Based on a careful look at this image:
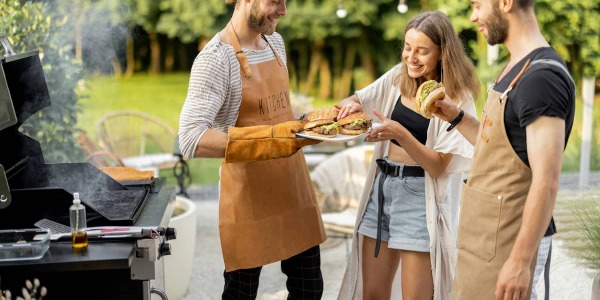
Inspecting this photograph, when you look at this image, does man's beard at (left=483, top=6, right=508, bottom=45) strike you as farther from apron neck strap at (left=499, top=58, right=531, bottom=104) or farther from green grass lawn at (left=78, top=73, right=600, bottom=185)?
green grass lawn at (left=78, top=73, right=600, bottom=185)

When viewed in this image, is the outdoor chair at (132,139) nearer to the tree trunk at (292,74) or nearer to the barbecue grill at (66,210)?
the barbecue grill at (66,210)

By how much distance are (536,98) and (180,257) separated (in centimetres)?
282

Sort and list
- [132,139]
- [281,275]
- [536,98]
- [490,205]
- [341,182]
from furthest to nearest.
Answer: [132,139]
[341,182]
[281,275]
[490,205]
[536,98]

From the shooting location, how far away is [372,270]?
338 cm

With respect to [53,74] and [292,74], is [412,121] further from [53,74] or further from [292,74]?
[292,74]

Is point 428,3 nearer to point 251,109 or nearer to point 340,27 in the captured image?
point 340,27

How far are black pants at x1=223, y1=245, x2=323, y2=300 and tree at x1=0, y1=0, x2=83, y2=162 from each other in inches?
70.3

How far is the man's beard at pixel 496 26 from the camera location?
248 centimetres

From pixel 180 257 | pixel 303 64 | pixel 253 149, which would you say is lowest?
pixel 180 257

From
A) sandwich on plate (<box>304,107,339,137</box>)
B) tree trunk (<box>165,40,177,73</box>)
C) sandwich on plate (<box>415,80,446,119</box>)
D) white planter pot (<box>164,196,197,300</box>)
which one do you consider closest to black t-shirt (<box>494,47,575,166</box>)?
sandwich on plate (<box>415,80,446,119</box>)

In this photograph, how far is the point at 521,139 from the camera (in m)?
2.43

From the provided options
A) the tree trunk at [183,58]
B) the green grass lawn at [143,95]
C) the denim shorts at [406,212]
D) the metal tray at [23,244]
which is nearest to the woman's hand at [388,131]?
the denim shorts at [406,212]

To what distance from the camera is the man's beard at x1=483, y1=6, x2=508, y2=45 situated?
97.7 inches

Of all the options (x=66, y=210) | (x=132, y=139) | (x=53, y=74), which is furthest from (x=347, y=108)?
(x=132, y=139)
